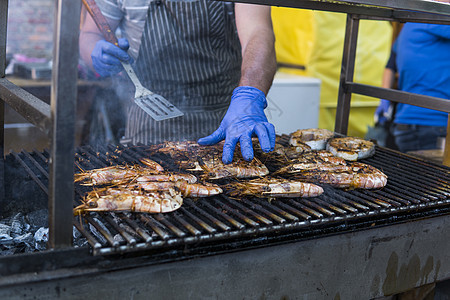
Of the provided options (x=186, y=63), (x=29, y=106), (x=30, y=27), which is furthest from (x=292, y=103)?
(x=30, y=27)

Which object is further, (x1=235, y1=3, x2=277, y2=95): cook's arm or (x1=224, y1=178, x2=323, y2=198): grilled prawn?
(x1=235, y1=3, x2=277, y2=95): cook's arm

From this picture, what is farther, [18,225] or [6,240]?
[18,225]

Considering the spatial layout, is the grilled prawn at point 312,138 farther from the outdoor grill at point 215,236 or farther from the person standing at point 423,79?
the person standing at point 423,79

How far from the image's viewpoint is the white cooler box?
6.64 metres

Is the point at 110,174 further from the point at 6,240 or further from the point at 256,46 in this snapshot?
the point at 256,46

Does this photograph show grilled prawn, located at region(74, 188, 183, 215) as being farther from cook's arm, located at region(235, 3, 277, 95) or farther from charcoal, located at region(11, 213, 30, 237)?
cook's arm, located at region(235, 3, 277, 95)

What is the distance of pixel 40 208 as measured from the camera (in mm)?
2787

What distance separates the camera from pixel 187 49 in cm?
397

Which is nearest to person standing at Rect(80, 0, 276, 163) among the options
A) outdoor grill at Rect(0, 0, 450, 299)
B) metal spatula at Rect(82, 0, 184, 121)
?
metal spatula at Rect(82, 0, 184, 121)

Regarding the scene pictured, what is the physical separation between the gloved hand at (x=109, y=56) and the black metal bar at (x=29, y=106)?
1.00m

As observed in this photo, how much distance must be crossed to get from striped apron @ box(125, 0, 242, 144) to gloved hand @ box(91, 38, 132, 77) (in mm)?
580

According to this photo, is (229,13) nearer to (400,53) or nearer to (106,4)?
(106,4)

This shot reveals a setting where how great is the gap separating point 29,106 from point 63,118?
334mm

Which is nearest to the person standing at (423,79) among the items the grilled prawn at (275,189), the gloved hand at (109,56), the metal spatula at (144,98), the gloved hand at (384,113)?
the gloved hand at (384,113)
